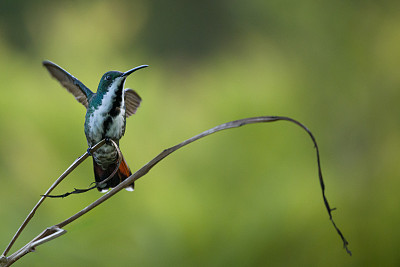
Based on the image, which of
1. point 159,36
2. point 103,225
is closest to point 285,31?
point 159,36

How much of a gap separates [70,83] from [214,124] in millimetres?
777

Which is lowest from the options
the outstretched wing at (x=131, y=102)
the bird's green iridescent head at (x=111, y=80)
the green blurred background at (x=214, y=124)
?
the green blurred background at (x=214, y=124)

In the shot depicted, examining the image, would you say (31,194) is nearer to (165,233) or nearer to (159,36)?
(165,233)

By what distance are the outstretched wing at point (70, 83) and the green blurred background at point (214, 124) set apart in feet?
1.99

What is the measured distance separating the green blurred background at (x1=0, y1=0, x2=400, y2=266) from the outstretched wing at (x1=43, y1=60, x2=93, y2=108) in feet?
1.99

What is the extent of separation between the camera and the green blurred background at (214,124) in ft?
3.15

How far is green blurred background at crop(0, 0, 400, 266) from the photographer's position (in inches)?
37.9

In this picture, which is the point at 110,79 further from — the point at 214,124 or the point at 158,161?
the point at 214,124

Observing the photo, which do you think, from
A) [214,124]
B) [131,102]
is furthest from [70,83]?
[214,124]

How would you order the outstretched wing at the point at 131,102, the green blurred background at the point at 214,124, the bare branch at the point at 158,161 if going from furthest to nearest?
the green blurred background at the point at 214,124
the outstretched wing at the point at 131,102
the bare branch at the point at 158,161

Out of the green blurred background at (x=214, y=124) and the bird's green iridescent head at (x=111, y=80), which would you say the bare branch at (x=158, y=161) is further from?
the green blurred background at (x=214, y=124)

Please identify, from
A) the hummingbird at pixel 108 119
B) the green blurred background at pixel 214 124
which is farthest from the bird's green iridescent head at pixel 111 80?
the green blurred background at pixel 214 124

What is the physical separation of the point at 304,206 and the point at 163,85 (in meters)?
0.44

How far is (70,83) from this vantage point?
0.93ft
